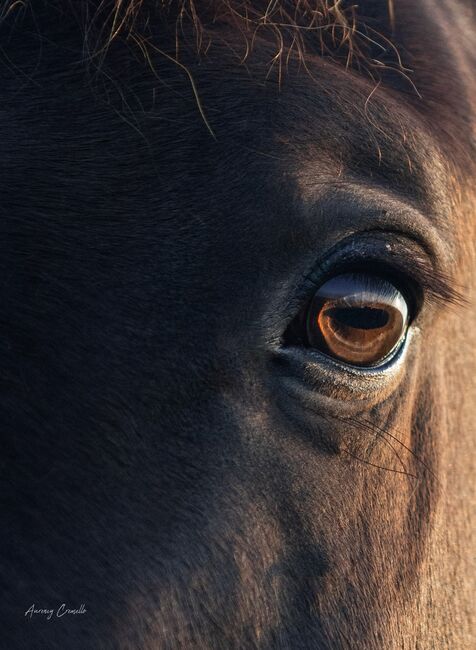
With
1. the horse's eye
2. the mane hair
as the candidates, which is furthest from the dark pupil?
the mane hair

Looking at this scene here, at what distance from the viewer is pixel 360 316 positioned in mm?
1673

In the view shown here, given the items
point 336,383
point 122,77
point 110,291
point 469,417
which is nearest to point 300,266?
point 336,383

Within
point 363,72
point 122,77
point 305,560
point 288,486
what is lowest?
point 305,560

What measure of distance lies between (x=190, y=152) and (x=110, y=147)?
15 cm

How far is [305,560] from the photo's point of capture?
1.58 metres

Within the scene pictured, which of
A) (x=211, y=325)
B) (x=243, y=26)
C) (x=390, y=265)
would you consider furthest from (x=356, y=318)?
(x=243, y=26)

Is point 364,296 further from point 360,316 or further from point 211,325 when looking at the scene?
point 211,325

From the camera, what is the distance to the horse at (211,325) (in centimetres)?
143

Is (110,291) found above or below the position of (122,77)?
below

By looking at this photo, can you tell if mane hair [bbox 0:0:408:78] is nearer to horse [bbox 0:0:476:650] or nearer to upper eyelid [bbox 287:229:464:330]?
horse [bbox 0:0:476:650]

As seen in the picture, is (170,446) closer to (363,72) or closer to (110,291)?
(110,291)

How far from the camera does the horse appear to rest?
1434 mm

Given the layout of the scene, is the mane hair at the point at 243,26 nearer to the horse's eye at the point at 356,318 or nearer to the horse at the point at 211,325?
the horse at the point at 211,325

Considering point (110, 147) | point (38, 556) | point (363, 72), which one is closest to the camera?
point (38, 556)
